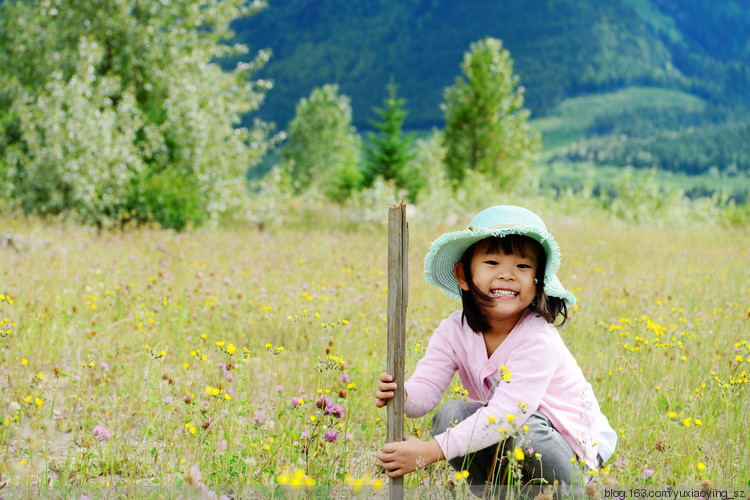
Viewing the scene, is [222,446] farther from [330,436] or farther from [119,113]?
[119,113]

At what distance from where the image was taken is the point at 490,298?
2.69 m

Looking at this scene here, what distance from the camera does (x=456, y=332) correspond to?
9.62 ft

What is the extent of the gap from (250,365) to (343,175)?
41972mm

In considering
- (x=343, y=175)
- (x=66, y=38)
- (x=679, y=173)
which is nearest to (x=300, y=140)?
(x=343, y=175)

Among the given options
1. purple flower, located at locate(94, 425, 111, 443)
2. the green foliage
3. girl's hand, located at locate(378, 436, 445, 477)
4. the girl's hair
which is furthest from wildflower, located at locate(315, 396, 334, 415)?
the green foliage

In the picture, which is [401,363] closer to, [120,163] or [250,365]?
[250,365]

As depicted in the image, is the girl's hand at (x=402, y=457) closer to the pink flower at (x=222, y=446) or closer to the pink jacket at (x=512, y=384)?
the pink jacket at (x=512, y=384)

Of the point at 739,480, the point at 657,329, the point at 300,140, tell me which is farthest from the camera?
the point at 300,140

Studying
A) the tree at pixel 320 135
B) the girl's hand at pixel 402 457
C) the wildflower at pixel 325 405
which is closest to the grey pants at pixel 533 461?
the girl's hand at pixel 402 457

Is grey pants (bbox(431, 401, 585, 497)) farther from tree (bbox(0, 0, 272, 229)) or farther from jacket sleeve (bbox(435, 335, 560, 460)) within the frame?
tree (bbox(0, 0, 272, 229))

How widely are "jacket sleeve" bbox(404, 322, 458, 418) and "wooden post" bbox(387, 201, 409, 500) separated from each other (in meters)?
0.38

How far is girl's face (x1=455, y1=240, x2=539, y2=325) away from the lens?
2668 mm

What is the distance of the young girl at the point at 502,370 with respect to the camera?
2.44 metres

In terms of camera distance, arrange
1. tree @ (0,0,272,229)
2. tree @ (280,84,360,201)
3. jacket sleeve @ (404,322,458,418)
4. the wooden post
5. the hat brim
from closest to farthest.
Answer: the wooden post < the hat brim < jacket sleeve @ (404,322,458,418) < tree @ (0,0,272,229) < tree @ (280,84,360,201)
